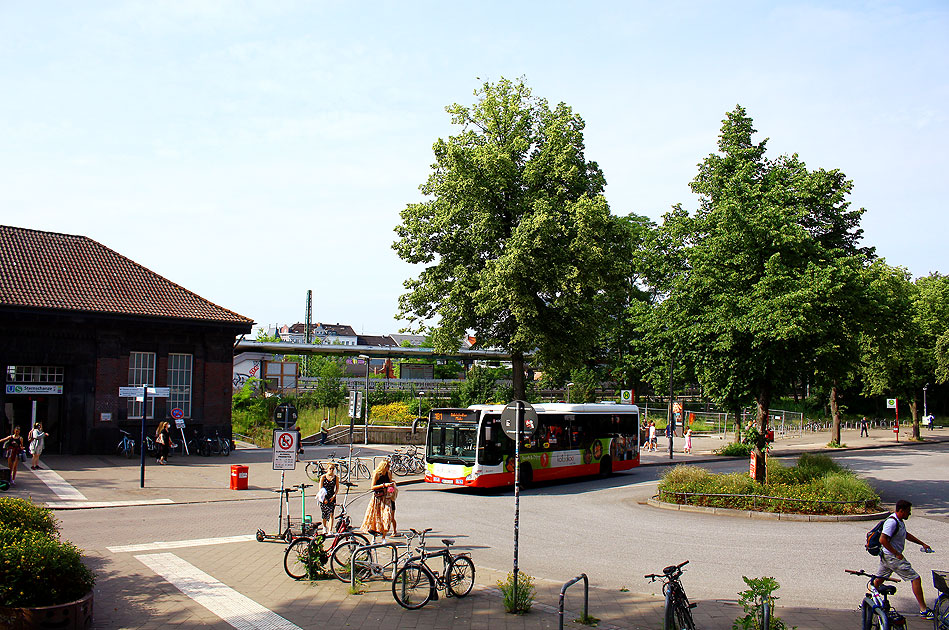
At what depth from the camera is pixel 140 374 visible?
3111cm

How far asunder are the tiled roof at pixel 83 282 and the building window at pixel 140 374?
209cm

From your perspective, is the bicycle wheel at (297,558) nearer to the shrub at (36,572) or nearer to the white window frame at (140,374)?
the shrub at (36,572)

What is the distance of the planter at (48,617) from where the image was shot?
769 centimetres

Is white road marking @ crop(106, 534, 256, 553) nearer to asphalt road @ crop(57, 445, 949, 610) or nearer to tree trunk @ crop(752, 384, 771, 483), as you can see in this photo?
asphalt road @ crop(57, 445, 949, 610)

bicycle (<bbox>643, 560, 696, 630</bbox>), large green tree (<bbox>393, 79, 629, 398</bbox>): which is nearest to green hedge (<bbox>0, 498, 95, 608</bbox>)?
bicycle (<bbox>643, 560, 696, 630</bbox>)

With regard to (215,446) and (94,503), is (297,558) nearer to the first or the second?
(94,503)

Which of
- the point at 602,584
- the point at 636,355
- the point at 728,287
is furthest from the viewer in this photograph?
the point at 636,355

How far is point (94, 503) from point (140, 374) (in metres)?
13.0

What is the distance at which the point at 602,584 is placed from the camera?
37.3 ft

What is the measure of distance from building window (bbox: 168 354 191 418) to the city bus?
14136 mm

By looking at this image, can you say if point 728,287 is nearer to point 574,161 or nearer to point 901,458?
point 574,161

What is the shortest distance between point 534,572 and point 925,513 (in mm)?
13215

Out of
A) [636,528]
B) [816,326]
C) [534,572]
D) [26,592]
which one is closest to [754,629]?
[534,572]

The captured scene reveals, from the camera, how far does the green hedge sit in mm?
7715
